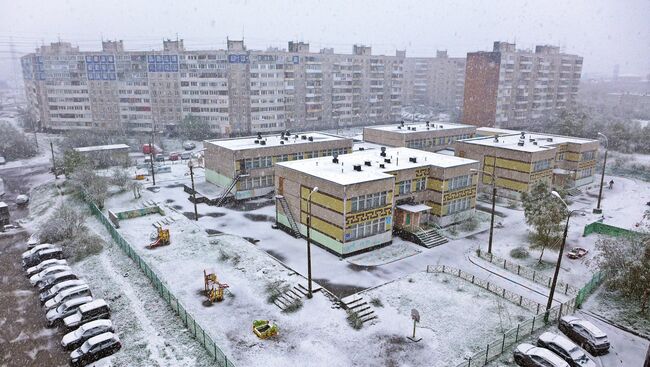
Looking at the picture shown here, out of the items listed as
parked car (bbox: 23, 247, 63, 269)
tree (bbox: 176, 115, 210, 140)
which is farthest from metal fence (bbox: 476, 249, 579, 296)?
tree (bbox: 176, 115, 210, 140)

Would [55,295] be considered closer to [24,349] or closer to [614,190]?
[24,349]

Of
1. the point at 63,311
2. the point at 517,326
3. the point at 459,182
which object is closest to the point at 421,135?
the point at 459,182

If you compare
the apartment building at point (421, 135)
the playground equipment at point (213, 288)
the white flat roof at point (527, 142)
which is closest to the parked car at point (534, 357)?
the playground equipment at point (213, 288)

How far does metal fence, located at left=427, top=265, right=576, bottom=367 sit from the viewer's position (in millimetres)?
21484

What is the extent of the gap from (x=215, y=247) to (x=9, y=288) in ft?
48.2

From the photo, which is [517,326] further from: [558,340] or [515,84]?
[515,84]

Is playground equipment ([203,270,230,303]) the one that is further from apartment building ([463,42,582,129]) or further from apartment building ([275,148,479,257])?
Answer: apartment building ([463,42,582,129])

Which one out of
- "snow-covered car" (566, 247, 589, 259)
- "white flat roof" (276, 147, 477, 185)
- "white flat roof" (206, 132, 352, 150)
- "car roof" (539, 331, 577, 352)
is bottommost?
"snow-covered car" (566, 247, 589, 259)

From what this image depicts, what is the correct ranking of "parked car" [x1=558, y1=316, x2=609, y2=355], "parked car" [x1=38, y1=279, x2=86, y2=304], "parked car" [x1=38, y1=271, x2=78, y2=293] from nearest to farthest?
"parked car" [x1=558, y1=316, x2=609, y2=355], "parked car" [x1=38, y1=279, x2=86, y2=304], "parked car" [x1=38, y1=271, x2=78, y2=293]

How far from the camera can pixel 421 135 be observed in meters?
64.2

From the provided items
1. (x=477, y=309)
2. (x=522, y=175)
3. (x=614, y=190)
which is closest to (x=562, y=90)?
(x=614, y=190)

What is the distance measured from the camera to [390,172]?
126 ft

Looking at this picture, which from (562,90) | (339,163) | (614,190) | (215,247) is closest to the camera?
(215,247)

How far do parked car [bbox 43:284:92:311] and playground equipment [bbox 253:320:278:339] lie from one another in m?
12.5
